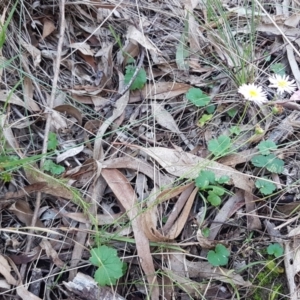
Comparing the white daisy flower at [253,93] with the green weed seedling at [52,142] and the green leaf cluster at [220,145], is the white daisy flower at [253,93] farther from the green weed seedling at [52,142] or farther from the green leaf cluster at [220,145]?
the green weed seedling at [52,142]

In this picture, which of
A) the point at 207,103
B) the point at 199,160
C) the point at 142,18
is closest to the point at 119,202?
the point at 199,160

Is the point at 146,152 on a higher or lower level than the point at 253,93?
lower

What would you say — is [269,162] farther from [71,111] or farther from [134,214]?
[71,111]

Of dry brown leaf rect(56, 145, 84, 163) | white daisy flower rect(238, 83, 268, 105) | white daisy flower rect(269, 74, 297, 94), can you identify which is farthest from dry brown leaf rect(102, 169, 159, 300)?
white daisy flower rect(269, 74, 297, 94)

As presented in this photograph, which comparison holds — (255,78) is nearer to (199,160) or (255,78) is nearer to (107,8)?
(199,160)

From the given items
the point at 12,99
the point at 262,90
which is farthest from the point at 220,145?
the point at 12,99

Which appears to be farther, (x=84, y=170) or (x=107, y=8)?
(x=107, y=8)
